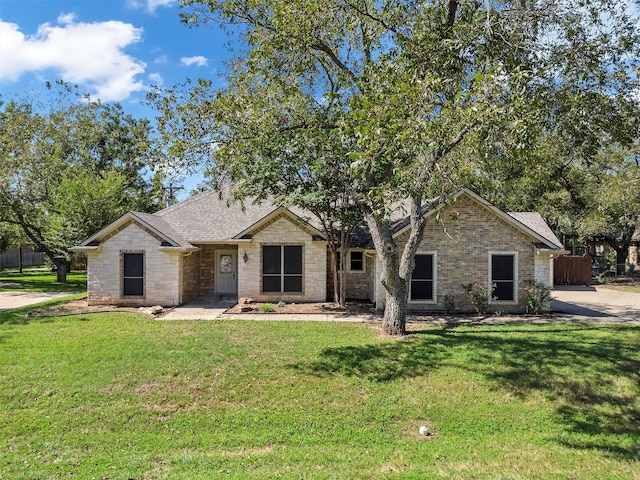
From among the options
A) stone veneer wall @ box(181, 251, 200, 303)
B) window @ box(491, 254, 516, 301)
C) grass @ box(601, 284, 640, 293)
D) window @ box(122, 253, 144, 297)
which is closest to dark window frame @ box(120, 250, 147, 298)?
window @ box(122, 253, 144, 297)

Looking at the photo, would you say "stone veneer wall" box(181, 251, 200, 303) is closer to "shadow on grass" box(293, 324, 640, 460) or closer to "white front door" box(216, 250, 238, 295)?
"white front door" box(216, 250, 238, 295)

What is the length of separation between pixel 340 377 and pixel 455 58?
710cm

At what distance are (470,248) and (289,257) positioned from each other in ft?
22.9

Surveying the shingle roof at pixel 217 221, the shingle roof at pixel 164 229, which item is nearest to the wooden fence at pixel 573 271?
the shingle roof at pixel 217 221

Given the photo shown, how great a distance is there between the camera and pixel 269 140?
10430 millimetres

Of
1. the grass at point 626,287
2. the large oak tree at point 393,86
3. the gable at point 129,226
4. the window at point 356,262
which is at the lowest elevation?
the grass at point 626,287

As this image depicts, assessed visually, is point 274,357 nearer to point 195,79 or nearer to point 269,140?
point 269,140

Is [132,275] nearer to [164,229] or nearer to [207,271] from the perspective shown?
[164,229]

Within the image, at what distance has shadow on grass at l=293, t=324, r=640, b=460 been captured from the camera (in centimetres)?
652

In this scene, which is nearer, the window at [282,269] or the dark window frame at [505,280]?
the dark window frame at [505,280]

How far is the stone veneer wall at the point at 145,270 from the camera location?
15820 millimetres

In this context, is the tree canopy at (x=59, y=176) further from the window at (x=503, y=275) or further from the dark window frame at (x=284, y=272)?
the window at (x=503, y=275)

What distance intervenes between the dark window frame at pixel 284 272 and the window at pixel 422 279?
179 inches

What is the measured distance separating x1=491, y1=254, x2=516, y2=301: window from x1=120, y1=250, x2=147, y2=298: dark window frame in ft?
43.4
